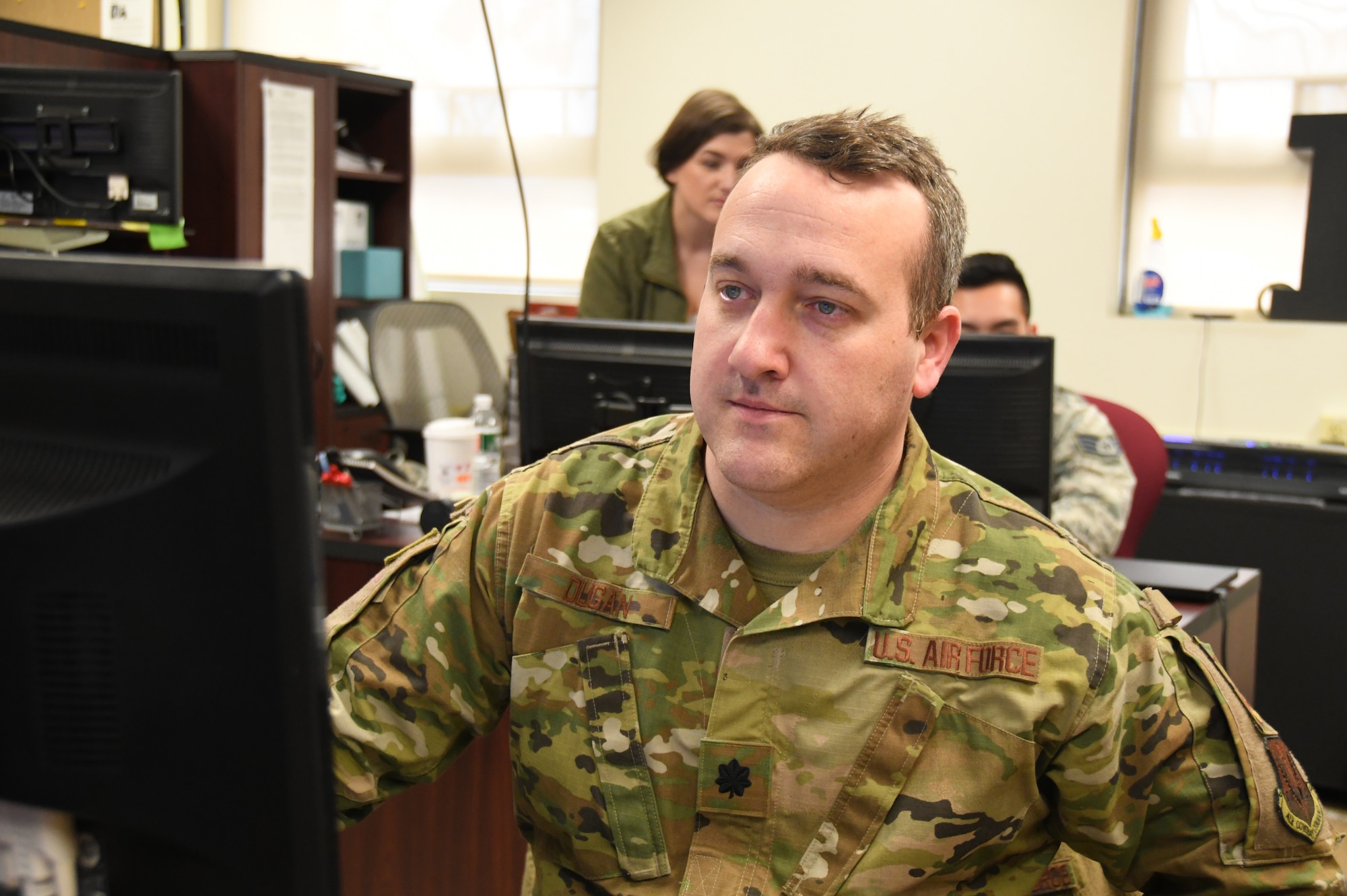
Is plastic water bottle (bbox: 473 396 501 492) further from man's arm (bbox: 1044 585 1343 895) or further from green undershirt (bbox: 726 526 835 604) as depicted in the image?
man's arm (bbox: 1044 585 1343 895)

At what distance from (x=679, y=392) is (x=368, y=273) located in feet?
9.08

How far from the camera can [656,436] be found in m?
1.18

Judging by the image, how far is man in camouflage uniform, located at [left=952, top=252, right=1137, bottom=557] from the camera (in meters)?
2.24

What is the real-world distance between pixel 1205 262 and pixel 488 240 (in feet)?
9.75

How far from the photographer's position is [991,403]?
169 cm

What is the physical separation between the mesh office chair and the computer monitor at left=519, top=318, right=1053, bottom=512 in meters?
1.94

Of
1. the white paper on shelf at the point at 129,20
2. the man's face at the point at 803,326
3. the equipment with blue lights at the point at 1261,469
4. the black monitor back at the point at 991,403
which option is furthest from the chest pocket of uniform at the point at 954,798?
the white paper on shelf at the point at 129,20

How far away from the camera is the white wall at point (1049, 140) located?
3809 mm

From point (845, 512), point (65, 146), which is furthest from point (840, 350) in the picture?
point (65, 146)

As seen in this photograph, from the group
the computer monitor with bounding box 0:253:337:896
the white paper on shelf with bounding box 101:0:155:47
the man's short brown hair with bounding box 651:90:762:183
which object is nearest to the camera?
the computer monitor with bounding box 0:253:337:896

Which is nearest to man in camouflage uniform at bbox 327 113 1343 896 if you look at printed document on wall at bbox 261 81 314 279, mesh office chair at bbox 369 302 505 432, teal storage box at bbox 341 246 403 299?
mesh office chair at bbox 369 302 505 432

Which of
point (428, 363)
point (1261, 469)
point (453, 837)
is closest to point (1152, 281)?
point (1261, 469)

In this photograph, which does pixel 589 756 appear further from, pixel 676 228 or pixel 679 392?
pixel 676 228

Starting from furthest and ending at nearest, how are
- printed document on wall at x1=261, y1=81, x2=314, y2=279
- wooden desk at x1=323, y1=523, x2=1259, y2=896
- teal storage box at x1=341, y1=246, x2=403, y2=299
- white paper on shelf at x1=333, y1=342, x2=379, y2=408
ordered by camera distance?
teal storage box at x1=341, y1=246, x2=403, y2=299, white paper on shelf at x1=333, y1=342, x2=379, y2=408, printed document on wall at x1=261, y1=81, x2=314, y2=279, wooden desk at x1=323, y1=523, x2=1259, y2=896
